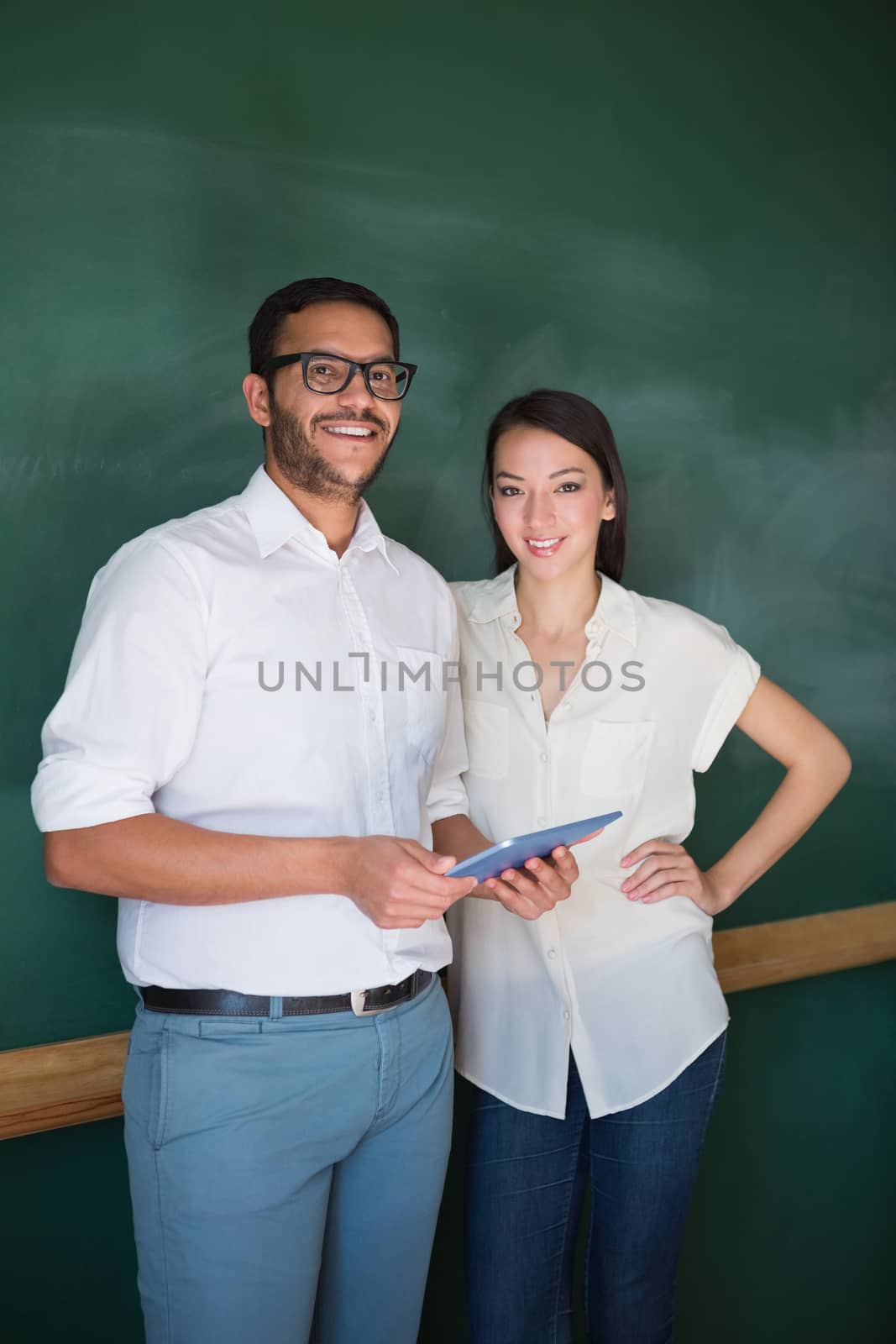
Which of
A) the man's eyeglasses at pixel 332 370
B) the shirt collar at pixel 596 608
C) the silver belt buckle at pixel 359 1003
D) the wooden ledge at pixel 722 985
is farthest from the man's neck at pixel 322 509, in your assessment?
the wooden ledge at pixel 722 985

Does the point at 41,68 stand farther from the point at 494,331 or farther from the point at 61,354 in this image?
the point at 494,331

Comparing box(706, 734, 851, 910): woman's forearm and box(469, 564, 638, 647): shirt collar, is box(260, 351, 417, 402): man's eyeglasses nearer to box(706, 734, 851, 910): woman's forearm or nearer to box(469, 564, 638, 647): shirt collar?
box(469, 564, 638, 647): shirt collar

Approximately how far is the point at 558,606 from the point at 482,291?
64 centimetres

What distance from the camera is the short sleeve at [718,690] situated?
1880mm

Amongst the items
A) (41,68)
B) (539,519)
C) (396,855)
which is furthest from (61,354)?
(396,855)

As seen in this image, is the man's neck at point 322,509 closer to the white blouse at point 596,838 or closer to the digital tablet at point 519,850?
the white blouse at point 596,838

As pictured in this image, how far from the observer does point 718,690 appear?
188cm

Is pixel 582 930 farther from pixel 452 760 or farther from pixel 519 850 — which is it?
pixel 519 850

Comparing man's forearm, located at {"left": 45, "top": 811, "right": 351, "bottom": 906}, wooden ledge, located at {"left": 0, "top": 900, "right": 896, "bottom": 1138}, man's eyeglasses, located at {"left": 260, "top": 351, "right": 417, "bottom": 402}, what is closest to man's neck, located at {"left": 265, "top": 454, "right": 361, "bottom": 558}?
man's eyeglasses, located at {"left": 260, "top": 351, "right": 417, "bottom": 402}

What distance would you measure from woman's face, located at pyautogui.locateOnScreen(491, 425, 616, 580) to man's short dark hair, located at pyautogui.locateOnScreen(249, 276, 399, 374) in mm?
304

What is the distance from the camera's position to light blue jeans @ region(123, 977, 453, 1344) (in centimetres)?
131

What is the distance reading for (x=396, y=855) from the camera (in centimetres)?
127

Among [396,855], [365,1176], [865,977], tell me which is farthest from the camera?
[865,977]

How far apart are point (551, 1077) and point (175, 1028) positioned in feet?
2.12
